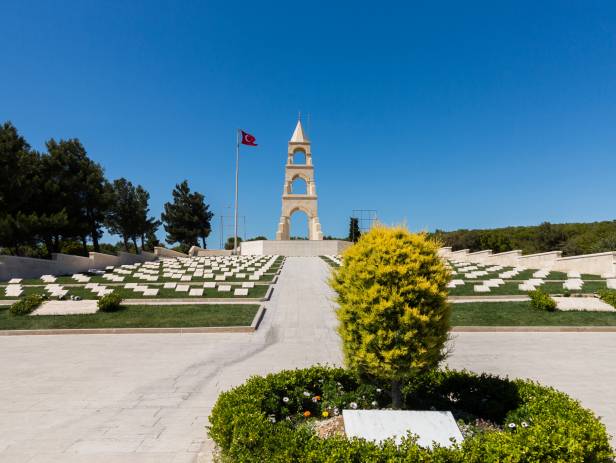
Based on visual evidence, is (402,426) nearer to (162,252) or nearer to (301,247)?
(301,247)

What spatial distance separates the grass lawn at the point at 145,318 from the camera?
11477 mm

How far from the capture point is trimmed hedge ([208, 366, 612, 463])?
3389mm

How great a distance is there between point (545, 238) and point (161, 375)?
5006cm

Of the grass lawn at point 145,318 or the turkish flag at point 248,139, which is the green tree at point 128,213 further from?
the grass lawn at point 145,318

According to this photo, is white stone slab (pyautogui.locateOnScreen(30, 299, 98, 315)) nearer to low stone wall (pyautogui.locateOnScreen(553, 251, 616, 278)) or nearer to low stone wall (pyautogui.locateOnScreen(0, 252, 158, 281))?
low stone wall (pyautogui.locateOnScreen(0, 252, 158, 281))

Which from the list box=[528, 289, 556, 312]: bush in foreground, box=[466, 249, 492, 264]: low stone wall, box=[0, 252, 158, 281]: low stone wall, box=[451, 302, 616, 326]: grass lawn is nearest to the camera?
box=[451, 302, 616, 326]: grass lawn

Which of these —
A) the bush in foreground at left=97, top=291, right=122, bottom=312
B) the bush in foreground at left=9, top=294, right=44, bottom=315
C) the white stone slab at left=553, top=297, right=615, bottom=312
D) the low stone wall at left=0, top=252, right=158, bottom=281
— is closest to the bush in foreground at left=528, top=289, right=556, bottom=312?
the white stone slab at left=553, top=297, right=615, bottom=312

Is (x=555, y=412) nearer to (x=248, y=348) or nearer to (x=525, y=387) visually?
(x=525, y=387)

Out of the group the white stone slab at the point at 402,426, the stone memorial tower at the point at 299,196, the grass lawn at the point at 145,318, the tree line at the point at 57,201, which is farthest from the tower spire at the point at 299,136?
the white stone slab at the point at 402,426

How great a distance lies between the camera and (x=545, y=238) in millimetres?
45344

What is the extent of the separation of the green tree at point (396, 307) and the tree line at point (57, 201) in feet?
103

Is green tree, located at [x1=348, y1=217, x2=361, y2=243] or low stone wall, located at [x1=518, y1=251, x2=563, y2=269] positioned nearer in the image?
low stone wall, located at [x1=518, y1=251, x2=563, y2=269]

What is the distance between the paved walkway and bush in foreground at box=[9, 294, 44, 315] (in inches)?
107

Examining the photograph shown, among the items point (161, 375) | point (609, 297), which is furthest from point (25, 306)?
point (609, 297)
